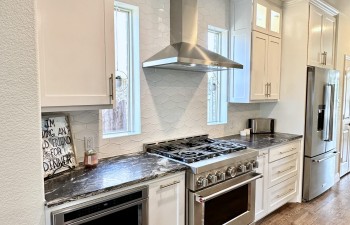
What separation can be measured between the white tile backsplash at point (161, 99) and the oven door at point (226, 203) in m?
0.78

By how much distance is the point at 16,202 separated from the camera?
0.97m

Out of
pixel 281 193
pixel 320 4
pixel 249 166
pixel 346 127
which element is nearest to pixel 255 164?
pixel 249 166

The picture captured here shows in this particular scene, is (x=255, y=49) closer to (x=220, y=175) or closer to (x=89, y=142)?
(x=220, y=175)

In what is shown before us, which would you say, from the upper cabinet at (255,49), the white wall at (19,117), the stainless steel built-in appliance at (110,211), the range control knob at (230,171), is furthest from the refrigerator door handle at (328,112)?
the white wall at (19,117)

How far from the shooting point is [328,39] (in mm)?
3623

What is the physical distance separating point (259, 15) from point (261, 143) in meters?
1.60

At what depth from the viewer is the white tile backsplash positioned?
2.15 meters

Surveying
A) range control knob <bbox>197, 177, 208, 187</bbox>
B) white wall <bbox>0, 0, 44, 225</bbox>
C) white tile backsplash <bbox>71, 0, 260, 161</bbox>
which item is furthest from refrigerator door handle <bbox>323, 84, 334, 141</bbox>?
white wall <bbox>0, 0, 44, 225</bbox>

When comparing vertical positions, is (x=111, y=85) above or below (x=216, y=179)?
above

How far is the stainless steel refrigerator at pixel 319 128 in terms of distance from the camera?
3.24 m

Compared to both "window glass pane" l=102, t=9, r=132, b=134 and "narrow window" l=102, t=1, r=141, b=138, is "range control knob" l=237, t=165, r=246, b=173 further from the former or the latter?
"window glass pane" l=102, t=9, r=132, b=134

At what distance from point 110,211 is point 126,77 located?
1.30 metres

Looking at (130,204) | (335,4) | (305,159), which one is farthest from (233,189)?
(335,4)

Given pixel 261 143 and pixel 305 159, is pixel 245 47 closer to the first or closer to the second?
pixel 261 143
